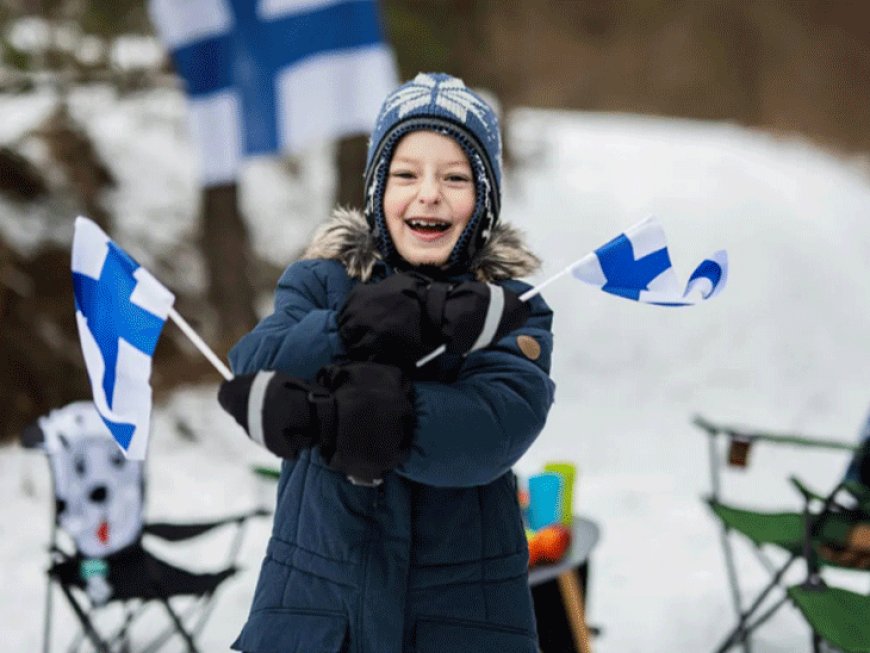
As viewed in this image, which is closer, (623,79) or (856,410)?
(856,410)

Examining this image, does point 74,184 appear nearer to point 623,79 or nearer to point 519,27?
point 519,27

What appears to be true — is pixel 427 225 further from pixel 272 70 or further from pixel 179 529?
pixel 272 70

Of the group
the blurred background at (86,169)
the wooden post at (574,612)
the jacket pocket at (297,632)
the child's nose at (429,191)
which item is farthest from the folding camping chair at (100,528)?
the blurred background at (86,169)

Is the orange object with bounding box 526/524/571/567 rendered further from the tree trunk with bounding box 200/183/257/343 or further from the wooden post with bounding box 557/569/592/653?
the tree trunk with bounding box 200/183/257/343

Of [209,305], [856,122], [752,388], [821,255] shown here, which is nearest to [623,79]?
[856,122]

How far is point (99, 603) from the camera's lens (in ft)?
8.65

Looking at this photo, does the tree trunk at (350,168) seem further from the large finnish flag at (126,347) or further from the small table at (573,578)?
the large finnish flag at (126,347)

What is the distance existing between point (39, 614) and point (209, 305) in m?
3.24

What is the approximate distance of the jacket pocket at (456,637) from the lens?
4.46 feet

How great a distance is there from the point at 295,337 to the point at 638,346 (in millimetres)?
6339

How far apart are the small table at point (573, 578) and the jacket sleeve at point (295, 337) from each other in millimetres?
1300

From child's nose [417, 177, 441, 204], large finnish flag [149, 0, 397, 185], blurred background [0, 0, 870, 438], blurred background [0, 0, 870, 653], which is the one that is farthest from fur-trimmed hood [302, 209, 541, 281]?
blurred background [0, 0, 870, 438]

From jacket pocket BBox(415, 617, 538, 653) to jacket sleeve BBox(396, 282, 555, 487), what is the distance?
221mm

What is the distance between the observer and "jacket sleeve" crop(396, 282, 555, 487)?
4.14ft
